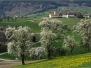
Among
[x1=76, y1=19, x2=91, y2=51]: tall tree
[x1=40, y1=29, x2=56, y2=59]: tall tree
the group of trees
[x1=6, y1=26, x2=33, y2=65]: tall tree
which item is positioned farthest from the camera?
[x1=76, y1=19, x2=91, y2=51]: tall tree

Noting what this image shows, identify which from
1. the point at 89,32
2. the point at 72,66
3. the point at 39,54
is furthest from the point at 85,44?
the point at 72,66

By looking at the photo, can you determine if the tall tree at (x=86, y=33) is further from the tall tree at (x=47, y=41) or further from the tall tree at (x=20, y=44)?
the tall tree at (x=20, y=44)

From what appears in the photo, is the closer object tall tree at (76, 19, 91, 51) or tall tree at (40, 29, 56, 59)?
tall tree at (40, 29, 56, 59)

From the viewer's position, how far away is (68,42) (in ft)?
414

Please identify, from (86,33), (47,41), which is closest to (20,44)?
(47,41)

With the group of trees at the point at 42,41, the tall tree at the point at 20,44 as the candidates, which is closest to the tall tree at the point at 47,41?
the group of trees at the point at 42,41

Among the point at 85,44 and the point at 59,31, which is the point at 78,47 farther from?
the point at 59,31

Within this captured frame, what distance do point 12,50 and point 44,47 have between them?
58.6ft

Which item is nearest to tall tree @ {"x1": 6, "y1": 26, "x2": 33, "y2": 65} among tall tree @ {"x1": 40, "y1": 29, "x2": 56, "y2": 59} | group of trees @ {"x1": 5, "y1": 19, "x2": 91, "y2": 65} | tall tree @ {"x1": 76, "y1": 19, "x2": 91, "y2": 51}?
group of trees @ {"x1": 5, "y1": 19, "x2": 91, "y2": 65}

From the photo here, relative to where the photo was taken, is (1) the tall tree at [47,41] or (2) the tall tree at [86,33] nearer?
(1) the tall tree at [47,41]

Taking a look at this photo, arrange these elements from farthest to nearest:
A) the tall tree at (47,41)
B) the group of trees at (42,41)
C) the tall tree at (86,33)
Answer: the tall tree at (86,33) < the tall tree at (47,41) < the group of trees at (42,41)

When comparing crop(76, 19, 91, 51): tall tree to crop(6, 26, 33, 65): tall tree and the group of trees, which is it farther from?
crop(6, 26, 33, 65): tall tree

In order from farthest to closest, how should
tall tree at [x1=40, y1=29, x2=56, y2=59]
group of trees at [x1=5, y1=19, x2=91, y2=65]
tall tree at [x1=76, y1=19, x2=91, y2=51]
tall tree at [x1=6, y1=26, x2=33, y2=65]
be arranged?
tall tree at [x1=76, y1=19, x2=91, y2=51]
tall tree at [x1=40, y1=29, x2=56, y2=59]
group of trees at [x1=5, y1=19, x2=91, y2=65]
tall tree at [x1=6, y1=26, x2=33, y2=65]

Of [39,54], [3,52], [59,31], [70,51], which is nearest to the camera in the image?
[39,54]
